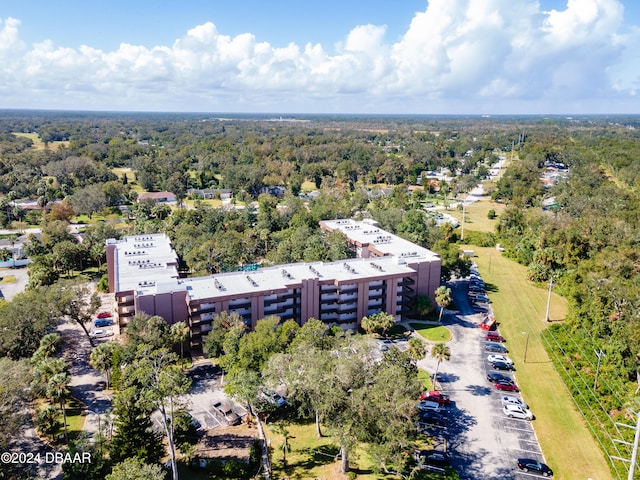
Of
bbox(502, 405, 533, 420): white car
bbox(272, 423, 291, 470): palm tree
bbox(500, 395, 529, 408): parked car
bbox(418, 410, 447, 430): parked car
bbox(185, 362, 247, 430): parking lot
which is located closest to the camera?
bbox(272, 423, 291, 470): palm tree

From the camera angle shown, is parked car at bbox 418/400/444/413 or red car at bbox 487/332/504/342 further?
red car at bbox 487/332/504/342

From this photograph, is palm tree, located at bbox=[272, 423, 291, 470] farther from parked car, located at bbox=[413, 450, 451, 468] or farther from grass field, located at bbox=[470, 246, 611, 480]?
grass field, located at bbox=[470, 246, 611, 480]

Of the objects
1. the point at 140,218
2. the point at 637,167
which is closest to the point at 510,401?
the point at 140,218

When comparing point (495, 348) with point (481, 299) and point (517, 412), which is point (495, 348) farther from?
point (481, 299)

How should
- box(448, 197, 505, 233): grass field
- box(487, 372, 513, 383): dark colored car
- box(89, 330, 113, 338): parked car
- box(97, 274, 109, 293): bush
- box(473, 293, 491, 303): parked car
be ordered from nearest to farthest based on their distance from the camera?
1. box(487, 372, 513, 383): dark colored car
2. box(89, 330, 113, 338): parked car
3. box(473, 293, 491, 303): parked car
4. box(97, 274, 109, 293): bush
5. box(448, 197, 505, 233): grass field

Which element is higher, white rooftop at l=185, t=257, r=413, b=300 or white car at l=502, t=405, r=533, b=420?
white rooftop at l=185, t=257, r=413, b=300

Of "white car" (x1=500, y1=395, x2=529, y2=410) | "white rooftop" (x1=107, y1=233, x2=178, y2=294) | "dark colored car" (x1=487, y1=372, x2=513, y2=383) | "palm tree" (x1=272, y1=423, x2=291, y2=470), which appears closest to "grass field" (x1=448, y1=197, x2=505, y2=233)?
"dark colored car" (x1=487, y1=372, x2=513, y2=383)

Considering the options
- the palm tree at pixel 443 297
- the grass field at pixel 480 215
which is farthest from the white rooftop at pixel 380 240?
the grass field at pixel 480 215

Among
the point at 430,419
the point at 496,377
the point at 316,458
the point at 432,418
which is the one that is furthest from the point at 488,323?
the point at 316,458
